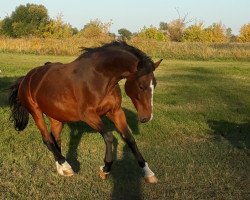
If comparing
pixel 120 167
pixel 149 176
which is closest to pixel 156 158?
pixel 120 167

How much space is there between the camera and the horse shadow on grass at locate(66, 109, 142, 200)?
568 centimetres

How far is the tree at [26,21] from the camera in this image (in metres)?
69.3

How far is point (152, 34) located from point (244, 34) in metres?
15.7

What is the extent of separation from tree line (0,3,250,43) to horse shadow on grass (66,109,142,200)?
53.9m

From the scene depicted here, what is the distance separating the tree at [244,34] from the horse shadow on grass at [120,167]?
219 feet

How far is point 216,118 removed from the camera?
412 inches

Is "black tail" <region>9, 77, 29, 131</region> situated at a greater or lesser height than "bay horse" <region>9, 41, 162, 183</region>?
lesser

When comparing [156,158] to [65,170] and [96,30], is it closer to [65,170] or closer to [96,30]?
[65,170]

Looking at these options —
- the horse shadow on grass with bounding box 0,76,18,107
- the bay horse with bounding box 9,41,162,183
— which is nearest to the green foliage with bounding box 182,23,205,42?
the horse shadow on grass with bounding box 0,76,18,107

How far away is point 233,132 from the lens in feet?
30.4

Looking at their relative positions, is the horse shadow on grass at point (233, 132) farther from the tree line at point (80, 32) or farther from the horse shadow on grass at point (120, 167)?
the tree line at point (80, 32)

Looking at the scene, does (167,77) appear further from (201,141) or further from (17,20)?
(17,20)

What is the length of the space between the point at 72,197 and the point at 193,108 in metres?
6.69

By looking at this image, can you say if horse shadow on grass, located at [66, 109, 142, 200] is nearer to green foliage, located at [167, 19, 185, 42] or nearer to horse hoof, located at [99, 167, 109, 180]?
horse hoof, located at [99, 167, 109, 180]
